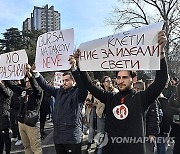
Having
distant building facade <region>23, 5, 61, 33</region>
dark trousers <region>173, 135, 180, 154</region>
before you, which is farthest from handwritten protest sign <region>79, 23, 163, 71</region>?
distant building facade <region>23, 5, 61, 33</region>

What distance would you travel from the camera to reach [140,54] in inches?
125

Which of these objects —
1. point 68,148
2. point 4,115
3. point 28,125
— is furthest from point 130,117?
point 4,115

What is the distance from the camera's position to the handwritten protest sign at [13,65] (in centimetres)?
500

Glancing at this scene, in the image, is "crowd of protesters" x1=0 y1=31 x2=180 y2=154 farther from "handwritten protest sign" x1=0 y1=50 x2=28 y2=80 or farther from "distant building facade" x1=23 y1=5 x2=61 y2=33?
"distant building facade" x1=23 y1=5 x2=61 y2=33

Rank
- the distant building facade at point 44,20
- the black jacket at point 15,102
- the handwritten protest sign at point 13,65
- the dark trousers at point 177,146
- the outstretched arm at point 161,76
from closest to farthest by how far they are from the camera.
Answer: the outstretched arm at point 161,76 → the dark trousers at point 177,146 → the handwritten protest sign at point 13,65 → the black jacket at point 15,102 → the distant building facade at point 44,20

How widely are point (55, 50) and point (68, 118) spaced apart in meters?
1.10

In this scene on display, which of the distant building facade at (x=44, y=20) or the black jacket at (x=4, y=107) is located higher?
the distant building facade at (x=44, y=20)

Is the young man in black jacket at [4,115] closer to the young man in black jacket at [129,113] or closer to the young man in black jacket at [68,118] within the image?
the young man in black jacket at [68,118]

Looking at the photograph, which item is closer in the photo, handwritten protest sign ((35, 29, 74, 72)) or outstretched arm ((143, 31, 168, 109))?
outstretched arm ((143, 31, 168, 109))

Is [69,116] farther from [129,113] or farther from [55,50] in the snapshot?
[129,113]

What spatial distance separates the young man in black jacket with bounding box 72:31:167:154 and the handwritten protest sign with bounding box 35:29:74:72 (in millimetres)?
1280

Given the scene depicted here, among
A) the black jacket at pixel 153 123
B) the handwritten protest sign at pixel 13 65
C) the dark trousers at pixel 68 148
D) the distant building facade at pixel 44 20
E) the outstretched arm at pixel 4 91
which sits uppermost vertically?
the distant building facade at pixel 44 20

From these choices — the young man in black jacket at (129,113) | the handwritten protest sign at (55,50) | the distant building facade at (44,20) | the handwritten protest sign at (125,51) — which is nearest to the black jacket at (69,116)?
the handwritten protest sign at (55,50)

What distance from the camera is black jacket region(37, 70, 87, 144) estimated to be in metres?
4.05
